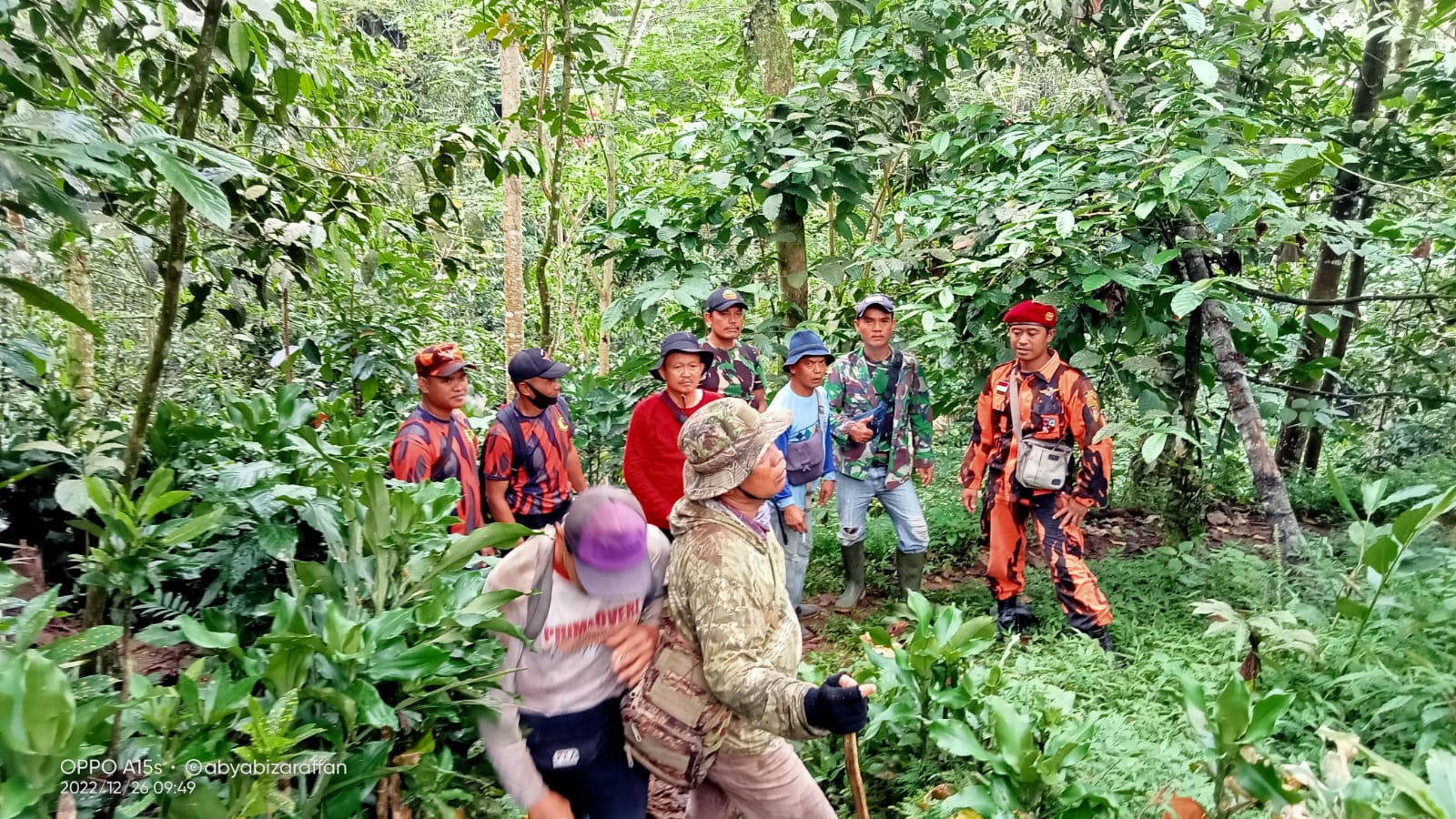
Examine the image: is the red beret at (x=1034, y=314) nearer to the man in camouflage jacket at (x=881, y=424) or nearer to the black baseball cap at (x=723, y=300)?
the man in camouflage jacket at (x=881, y=424)

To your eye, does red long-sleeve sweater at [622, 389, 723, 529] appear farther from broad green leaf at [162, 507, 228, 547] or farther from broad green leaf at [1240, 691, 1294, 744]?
broad green leaf at [1240, 691, 1294, 744]

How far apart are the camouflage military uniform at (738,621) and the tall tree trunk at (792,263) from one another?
11.1ft

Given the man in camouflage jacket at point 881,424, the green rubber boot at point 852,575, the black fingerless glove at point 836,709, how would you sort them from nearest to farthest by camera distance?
the black fingerless glove at point 836,709, the man in camouflage jacket at point 881,424, the green rubber boot at point 852,575

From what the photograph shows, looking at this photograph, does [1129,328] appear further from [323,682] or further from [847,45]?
[323,682]

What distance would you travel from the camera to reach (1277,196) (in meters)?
3.32

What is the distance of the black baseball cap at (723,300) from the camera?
A: 4.66 metres

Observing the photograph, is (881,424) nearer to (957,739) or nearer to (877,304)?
(877,304)

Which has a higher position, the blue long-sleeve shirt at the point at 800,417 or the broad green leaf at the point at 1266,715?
the blue long-sleeve shirt at the point at 800,417

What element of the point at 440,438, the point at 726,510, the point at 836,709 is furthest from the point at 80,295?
the point at 836,709

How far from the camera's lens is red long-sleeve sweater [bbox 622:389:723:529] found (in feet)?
13.5

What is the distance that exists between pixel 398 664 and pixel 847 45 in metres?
4.56

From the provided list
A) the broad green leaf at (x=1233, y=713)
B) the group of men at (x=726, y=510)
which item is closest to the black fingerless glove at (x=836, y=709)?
the group of men at (x=726, y=510)

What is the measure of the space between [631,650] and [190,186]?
4.67 ft

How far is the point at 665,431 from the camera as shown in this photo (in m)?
4.12
